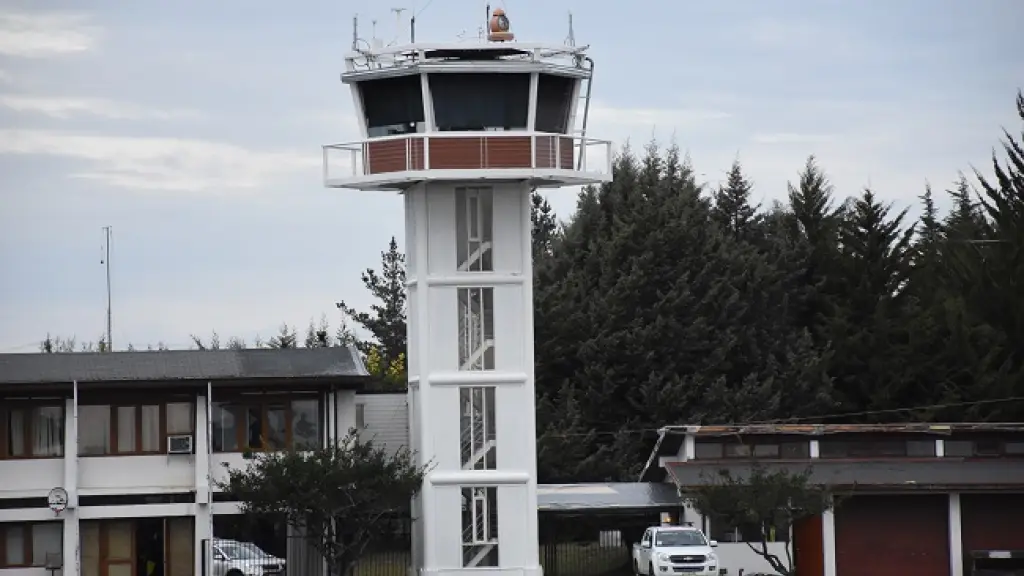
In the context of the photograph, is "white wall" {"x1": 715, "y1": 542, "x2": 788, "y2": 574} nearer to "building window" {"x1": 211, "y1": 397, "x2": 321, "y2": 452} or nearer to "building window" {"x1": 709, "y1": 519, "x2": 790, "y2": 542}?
"building window" {"x1": 709, "y1": 519, "x2": 790, "y2": 542}

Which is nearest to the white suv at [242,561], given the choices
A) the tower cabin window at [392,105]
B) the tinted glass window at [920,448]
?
the tower cabin window at [392,105]

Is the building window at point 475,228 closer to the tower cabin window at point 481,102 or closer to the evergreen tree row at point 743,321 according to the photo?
the tower cabin window at point 481,102

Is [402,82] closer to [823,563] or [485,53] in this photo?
[485,53]

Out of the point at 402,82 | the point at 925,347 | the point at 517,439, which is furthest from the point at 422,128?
the point at 925,347

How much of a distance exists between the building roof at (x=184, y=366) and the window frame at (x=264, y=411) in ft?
2.22

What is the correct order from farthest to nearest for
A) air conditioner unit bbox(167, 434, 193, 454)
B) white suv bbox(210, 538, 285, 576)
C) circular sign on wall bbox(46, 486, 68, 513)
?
air conditioner unit bbox(167, 434, 193, 454) < white suv bbox(210, 538, 285, 576) < circular sign on wall bbox(46, 486, 68, 513)

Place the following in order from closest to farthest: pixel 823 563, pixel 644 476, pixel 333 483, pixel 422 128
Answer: pixel 333 483
pixel 422 128
pixel 823 563
pixel 644 476

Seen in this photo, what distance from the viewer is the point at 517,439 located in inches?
1996

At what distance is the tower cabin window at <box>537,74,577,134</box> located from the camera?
51031 mm

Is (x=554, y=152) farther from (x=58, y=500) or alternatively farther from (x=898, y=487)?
(x=58, y=500)

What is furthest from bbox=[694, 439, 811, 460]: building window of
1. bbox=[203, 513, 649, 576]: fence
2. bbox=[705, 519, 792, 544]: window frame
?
bbox=[203, 513, 649, 576]: fence

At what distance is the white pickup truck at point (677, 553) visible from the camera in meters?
50.2

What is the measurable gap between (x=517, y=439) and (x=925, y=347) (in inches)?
1279

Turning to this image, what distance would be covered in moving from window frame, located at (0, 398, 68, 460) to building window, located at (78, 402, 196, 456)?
45 centimetres
